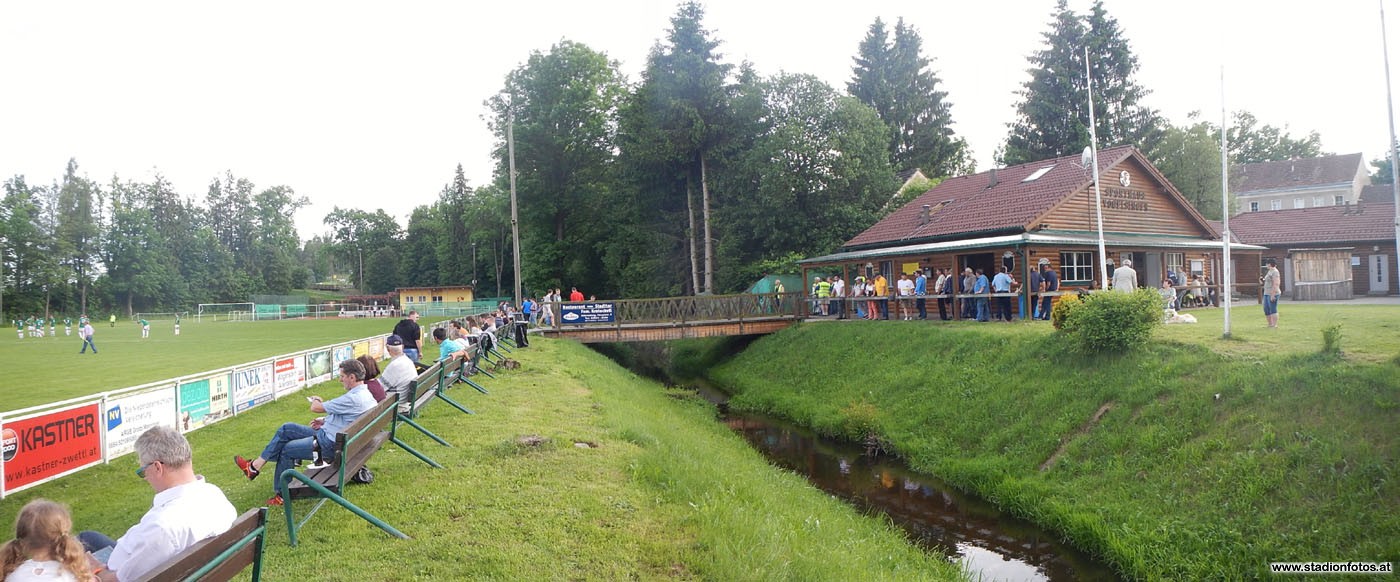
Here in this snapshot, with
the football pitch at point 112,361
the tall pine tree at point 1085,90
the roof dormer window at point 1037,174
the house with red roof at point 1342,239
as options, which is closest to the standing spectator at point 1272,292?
the roof dormer window at point 1037,174

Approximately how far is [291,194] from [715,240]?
8433 centimetres

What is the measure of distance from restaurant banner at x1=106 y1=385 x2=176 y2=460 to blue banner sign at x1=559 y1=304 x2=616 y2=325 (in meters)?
16.0

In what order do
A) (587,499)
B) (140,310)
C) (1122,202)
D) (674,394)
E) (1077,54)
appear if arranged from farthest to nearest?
(140,310) < (1077,54) < (1122,202) < (674,394) < (587,499)

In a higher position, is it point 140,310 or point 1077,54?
point 1077,54

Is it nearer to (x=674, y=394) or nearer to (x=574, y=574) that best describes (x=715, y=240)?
(x=674, y=394)

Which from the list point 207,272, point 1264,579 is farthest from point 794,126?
point 207,272

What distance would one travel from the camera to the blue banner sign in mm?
26609

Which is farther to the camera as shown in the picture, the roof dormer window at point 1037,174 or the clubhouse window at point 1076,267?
the roof dormer window at point 1037,174

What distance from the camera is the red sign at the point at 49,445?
8141 mm

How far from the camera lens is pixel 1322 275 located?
28.7 m

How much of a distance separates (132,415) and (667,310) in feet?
58.6

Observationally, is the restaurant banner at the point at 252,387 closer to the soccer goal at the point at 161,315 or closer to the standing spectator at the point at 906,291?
the standing spectator at the point at 906,291

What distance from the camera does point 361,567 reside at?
5.10m

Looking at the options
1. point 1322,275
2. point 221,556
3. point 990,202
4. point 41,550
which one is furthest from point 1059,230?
point 41,550
